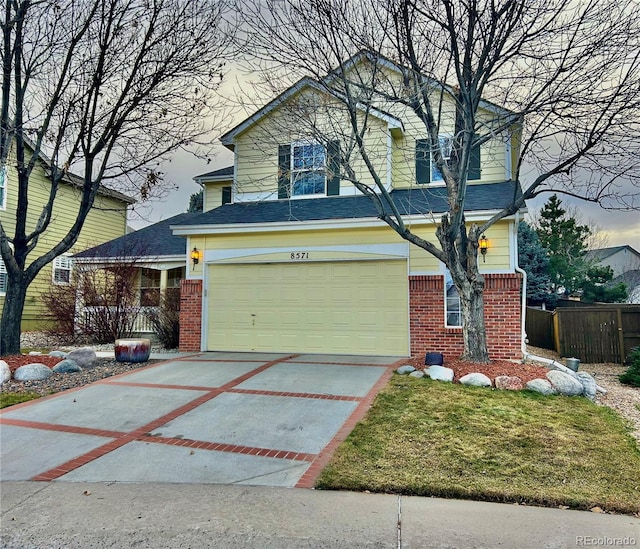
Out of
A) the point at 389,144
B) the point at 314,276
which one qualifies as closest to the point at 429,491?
the point at 314,276

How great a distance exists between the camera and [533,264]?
19578 mm

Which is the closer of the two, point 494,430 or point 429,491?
point 429,491

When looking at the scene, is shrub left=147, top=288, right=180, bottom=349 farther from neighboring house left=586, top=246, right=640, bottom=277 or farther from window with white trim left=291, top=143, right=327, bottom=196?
neighboring house left=586, top=246, right=640, bottom=277

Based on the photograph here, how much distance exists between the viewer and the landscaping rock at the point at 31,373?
7750 millimetres

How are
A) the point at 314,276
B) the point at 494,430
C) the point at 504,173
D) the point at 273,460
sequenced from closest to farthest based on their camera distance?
the point at 273,460
the point at 494,430
the point at 314,276
the point at 504,173

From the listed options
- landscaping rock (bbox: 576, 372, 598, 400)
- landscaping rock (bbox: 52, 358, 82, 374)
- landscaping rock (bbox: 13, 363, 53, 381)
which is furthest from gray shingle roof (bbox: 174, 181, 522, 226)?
landscaping rock (bbox: 13, 363, 53, 381)

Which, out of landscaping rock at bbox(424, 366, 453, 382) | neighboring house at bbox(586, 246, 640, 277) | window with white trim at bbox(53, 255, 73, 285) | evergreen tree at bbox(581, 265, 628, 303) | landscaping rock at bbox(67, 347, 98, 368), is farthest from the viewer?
neighboring house at bbox(586, 246, 640, 277)

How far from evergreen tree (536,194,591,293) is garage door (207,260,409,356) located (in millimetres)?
15199

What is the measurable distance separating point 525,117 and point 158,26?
7.86m

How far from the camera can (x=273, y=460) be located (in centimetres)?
441

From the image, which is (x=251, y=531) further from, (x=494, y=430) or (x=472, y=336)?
(x=472, y=336)


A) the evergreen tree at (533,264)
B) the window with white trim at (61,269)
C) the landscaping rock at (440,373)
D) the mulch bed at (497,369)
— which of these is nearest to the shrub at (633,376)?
the mulch bed at (497,369)

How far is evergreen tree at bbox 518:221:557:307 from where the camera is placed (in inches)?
770

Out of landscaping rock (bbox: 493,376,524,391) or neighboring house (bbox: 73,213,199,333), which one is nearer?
landscaping rock (bbox: 493,376,524,391)
